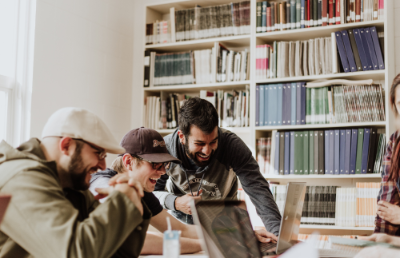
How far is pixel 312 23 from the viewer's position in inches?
126

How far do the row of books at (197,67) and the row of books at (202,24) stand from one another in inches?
5.5

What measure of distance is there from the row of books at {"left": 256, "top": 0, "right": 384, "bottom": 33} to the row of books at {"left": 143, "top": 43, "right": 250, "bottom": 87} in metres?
0.32

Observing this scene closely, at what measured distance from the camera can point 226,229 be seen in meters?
1.30

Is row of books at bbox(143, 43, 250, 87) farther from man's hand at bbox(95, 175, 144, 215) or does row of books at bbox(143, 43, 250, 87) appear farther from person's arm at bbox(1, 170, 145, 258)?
person's arm at bbox(1, 170, 145, 258)

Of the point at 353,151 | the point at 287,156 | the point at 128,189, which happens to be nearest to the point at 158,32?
the point at 287,156

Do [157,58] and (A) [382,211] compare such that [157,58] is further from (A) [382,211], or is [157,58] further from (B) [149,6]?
(A) [382,211]

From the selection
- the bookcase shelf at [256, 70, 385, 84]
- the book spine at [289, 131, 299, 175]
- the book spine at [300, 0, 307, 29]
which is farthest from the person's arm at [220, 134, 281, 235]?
the book spine at [300, 0, 307, 29]

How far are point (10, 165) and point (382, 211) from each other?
5.10 feet

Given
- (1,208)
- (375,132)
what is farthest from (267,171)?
(1,208)

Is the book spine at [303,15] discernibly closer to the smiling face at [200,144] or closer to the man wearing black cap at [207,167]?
the man wearing black cap at [207,167]

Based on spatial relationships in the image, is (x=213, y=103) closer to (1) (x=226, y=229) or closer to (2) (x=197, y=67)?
(2) (x=197, y=67)

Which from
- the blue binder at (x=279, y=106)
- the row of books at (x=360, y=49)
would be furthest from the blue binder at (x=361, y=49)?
the blue binder at (x=279, y=106)

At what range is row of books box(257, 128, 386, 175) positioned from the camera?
2.96 m

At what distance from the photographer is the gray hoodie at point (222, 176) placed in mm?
2074
